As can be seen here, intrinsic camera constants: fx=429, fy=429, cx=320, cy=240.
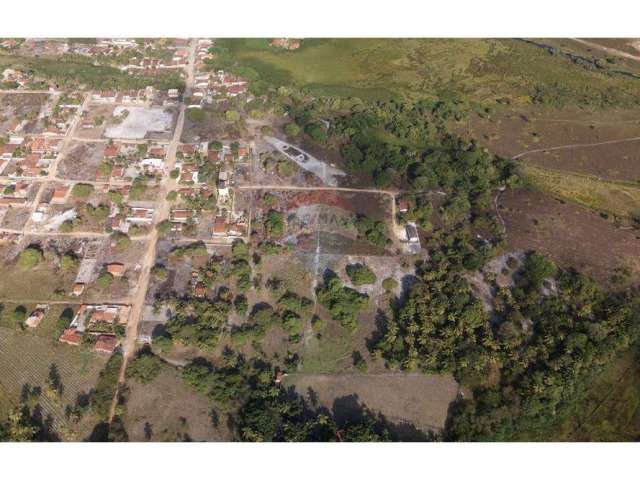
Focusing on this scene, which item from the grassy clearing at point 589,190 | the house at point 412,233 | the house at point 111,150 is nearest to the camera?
the house at point 412,233

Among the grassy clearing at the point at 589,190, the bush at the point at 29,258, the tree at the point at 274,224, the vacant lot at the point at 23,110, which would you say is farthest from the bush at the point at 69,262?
the grassy clearing at the point at 589,190

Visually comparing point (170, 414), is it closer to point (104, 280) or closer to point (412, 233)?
point (104, 280)

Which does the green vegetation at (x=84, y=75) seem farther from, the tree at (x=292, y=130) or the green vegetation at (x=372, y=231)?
the green vegetation at (x=372, y=231)

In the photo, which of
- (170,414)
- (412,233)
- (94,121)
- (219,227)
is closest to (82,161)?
(94,121)

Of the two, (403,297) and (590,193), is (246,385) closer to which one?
(403,297)

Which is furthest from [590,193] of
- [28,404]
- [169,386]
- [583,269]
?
[28,404]

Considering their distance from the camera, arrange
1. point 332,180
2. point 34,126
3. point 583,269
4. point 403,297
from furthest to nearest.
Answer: point 34,126, point 332,180, point 583,269, point 403,297

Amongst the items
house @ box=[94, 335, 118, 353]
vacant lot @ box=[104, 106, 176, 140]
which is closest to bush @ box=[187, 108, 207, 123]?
vacant lot @ box=[104, 106, 176, 140]
